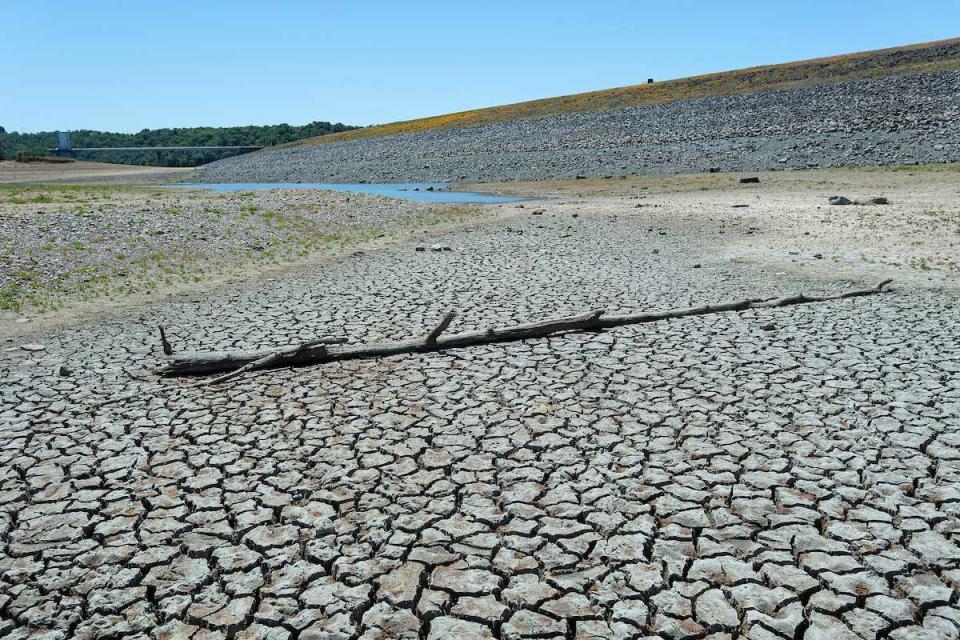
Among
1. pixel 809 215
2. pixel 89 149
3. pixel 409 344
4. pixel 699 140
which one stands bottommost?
pixel 409 344

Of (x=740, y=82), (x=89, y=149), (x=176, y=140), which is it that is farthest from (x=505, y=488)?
(x=176, y=140)

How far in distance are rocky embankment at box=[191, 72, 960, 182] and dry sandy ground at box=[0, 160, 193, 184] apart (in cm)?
480

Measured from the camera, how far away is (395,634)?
12.1 feet

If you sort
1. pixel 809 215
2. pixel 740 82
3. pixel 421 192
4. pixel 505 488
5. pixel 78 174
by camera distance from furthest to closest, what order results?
pixel 78 174 → pixel 740 82 → pixel 421 192 → pixel 809 215 → pixel 505 488

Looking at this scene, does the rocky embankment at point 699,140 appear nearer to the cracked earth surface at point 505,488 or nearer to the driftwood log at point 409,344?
the driftwood log at point 409,344

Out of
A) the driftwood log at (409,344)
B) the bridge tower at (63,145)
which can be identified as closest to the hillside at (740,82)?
the bridge tower at (63,145)

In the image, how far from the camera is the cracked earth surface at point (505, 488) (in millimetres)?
3846

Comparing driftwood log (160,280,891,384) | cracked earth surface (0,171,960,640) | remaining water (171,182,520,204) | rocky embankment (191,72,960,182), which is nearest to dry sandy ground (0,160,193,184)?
rocky embankment (191,72,960,182)

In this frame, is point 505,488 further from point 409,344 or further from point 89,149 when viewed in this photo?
point 89,149

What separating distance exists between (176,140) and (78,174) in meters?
39.9

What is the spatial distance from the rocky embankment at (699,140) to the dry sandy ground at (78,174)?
480 cm

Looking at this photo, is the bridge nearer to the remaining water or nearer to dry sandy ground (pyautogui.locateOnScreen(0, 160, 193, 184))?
dry sandy ground (pyautogui.locateOnScreen(0, 160, 193, 184))

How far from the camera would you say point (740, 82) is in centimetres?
5388

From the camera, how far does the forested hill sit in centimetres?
8075
